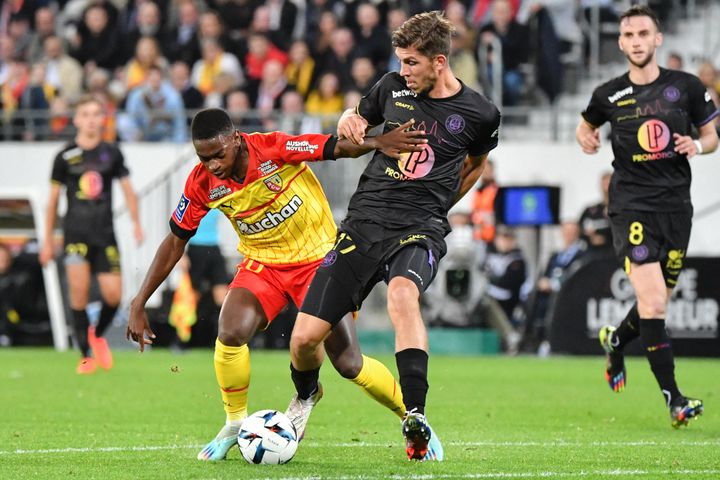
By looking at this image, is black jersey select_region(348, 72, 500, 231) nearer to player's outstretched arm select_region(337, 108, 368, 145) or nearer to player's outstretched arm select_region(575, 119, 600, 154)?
player's outstretched arm select_region(337, 108, 368, 145)

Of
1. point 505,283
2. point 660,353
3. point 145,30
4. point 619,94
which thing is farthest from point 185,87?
point 660,353

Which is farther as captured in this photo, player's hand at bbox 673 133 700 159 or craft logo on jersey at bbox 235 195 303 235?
player's hand at bbox 673 133 700 159

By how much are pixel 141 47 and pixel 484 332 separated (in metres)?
7.04

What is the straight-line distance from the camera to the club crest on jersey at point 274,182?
7418 mm

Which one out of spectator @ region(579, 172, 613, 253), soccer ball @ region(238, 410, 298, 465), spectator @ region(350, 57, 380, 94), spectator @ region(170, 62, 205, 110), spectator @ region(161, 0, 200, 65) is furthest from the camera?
spectator @ region(161, 0, 200, 65)

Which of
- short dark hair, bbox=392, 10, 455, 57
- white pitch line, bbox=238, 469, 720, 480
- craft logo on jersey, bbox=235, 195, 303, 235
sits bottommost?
white pitch line, bbox=238, 469, 720, 480

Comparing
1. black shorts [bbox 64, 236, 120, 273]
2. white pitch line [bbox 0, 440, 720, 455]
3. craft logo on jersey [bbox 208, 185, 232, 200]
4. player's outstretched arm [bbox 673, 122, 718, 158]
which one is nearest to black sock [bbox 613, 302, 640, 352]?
player's outstretched arm [bbox 673, 122, 718, 158]

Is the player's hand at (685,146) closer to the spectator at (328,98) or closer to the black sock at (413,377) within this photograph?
the black sock at (413,377)

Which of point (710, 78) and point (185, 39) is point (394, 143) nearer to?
point (710, 78)

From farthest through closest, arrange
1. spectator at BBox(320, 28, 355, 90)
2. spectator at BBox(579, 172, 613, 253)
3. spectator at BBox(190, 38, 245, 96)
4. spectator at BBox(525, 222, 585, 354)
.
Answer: spectator at BBox(190, 38, 245, 96), spectator at BBox(320, 28, 355, 90), spectator at BBox(525, 222, 585, 354), spectator at BBox(579, 172, 613, 253)

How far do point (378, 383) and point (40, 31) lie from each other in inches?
647

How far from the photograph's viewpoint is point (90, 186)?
13.9 m

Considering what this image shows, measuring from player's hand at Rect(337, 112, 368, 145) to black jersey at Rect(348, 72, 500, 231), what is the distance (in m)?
0.26

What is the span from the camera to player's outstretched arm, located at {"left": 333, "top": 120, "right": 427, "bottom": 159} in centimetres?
685
